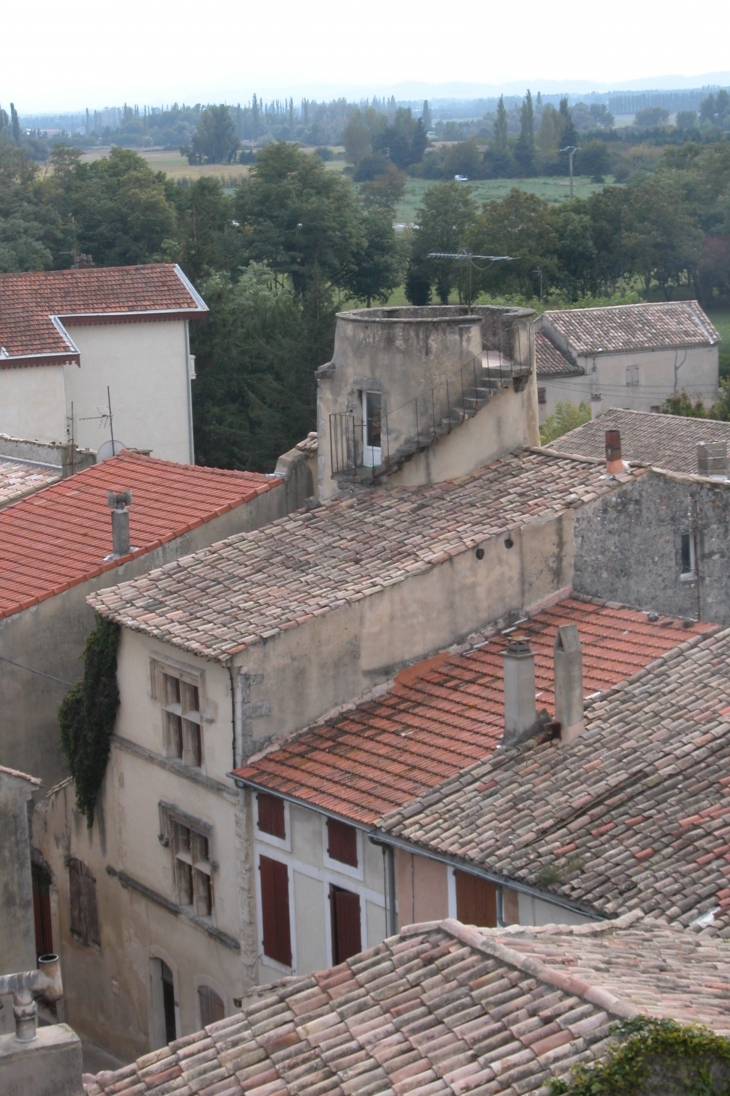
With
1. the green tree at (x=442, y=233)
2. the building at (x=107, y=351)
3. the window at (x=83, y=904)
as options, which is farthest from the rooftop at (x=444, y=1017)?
the green tree at (x=442, y=233)

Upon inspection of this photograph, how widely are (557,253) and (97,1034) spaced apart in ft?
263

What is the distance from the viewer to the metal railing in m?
24.1

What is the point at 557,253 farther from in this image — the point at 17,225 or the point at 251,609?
→ the point at 251,609

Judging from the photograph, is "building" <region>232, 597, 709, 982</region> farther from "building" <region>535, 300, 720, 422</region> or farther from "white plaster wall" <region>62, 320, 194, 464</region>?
"building" <region>535, 300, 720, 422</region>

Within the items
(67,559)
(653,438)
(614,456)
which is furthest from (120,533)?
(653,438)

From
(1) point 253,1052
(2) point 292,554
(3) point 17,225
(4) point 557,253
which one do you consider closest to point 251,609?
(2) point 292,554

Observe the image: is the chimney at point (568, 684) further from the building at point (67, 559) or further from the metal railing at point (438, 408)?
the building at point (67, 559)

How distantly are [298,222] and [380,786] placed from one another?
80.0 m

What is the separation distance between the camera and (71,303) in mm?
49000

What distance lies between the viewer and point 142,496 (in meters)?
28.4

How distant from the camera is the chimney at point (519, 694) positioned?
62.1 feet

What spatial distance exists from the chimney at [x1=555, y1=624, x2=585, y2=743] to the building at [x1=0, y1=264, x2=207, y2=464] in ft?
94.1

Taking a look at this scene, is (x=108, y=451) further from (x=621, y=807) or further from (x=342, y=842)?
(x=621, y=807)

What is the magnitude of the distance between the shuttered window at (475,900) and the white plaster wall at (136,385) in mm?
32429
